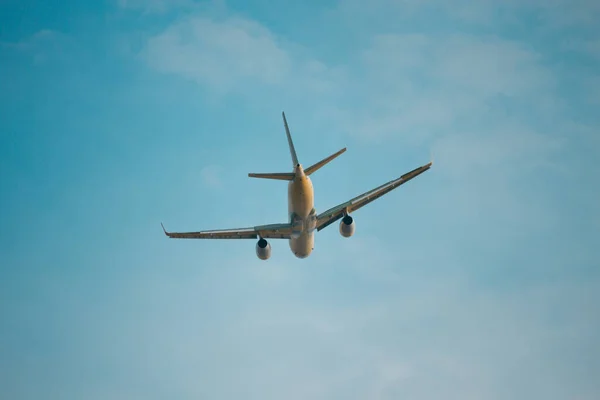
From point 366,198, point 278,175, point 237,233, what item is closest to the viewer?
point 278,175

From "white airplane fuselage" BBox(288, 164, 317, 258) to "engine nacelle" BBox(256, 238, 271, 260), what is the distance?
2.73 m

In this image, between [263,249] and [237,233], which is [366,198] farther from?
[237,233]

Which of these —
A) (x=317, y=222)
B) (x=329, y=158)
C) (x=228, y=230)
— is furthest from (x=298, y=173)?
(x=228, y=230)

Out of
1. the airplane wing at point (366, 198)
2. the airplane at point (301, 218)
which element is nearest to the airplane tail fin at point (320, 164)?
the airplane at point (301, 218)

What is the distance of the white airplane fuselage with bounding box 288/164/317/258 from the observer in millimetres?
56094

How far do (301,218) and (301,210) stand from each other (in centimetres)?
177

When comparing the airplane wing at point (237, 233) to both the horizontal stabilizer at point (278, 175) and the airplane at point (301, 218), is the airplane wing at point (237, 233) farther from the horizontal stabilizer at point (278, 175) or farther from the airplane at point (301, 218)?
the horizontal stabilizer at point (278, 175)

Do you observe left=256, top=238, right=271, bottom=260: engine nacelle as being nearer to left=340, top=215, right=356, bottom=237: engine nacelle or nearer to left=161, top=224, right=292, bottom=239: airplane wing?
left=161, top=224, right=292, bottom=239: airplane wing

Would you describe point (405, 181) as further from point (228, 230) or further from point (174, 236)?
point (174, 236)

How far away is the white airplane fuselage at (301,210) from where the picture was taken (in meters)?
56.1

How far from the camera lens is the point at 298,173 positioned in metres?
55.5

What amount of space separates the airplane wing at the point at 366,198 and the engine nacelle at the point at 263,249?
5638 millimetres

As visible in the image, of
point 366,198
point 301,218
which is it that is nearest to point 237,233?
point 301,218

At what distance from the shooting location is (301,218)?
59.6 meters
